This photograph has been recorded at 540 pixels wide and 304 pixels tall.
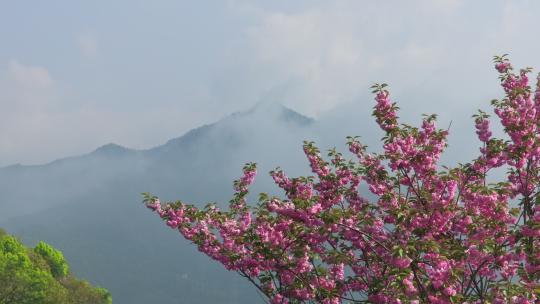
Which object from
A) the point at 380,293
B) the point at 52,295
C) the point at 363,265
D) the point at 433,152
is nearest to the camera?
the point at 380,293

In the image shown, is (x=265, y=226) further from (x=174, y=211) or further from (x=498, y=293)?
(x=498, y=293)

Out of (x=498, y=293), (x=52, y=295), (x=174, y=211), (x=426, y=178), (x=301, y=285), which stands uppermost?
(x=52, y=295)

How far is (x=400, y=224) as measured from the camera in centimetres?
1052

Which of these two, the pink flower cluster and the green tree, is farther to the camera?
the green tree

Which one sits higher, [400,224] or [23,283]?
[23,283]

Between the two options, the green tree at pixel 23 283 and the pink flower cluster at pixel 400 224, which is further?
the green tree at pixel 23 283

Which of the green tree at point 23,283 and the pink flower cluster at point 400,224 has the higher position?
the green tree at point 23,283

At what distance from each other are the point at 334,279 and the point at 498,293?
4959 mm

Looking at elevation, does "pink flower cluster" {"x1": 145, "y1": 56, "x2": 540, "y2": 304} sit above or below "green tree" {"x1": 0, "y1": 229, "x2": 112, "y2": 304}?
below

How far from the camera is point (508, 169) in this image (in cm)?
1320

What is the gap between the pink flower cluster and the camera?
975 centimetres

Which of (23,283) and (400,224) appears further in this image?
(23,283)

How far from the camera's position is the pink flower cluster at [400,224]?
32.0 feet

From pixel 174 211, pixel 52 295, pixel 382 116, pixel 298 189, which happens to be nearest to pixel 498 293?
pixel 382 116
